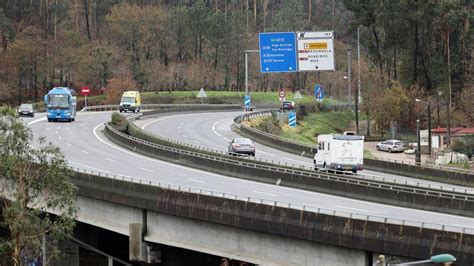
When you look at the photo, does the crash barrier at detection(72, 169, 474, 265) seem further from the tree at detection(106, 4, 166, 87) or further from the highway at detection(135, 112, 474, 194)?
the tree at detection(106, 4, 166, 87)

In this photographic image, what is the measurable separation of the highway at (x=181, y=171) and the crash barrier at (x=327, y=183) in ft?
1.93

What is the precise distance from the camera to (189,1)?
180750 millimetres

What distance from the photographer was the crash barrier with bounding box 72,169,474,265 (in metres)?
26.1

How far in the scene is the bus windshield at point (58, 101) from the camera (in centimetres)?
8488

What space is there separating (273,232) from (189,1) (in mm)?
152299

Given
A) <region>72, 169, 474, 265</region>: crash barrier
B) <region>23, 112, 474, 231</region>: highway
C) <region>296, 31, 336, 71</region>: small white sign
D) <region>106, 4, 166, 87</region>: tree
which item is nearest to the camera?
<region>72, 169, 474, 265</region>: crash barrier

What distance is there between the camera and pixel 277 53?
84.2m

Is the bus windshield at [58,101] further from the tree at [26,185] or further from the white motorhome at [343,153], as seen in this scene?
the tree at [26,185]

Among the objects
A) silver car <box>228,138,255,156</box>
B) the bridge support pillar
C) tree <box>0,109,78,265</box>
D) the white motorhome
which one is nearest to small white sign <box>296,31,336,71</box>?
silver car <box>228,138,255,156</box>

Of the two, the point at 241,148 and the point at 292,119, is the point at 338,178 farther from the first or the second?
the point at 292,119

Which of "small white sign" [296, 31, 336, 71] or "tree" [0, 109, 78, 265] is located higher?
"small white sign" [296, 31, 336, 71]

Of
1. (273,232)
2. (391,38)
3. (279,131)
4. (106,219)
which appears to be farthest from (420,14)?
(273,232)

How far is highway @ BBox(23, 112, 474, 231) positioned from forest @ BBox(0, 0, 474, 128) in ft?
94.2

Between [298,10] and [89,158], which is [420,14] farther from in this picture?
[89,158]
